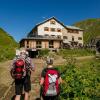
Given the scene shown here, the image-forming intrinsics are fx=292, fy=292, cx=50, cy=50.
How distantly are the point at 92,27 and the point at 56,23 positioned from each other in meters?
81.8

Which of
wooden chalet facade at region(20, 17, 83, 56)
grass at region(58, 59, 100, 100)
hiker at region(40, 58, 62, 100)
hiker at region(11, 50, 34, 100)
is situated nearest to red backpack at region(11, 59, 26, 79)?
hiker at region(11, 50, 34, 100)

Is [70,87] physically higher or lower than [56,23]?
lower

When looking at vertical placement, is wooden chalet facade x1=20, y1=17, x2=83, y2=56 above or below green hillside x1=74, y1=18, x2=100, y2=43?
below

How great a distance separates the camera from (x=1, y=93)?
15344 millimetres

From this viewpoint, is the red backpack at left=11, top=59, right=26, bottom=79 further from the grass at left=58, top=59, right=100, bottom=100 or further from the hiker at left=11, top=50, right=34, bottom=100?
the grass at left=58, top=59, right=100, bottom=100

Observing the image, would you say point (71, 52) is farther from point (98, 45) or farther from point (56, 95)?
point (56, 95)

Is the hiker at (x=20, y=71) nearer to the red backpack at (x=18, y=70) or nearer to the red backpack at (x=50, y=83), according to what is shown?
the red backpack at (x=18, y=70)

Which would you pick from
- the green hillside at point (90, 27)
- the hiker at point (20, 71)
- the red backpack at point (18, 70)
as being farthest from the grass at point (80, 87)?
the green hillside at point (90, 27)

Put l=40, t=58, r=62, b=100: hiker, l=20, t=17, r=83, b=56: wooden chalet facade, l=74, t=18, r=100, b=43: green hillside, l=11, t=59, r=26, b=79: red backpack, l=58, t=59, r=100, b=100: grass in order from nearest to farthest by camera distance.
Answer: l=40, t=58, r=62, b=100: hiker < l=11, t=59, r=26, b=79: red backpack < l=58, t=59, r=100, b=100: grass < l=20, t=17, r=83, b=56: wooden chalet facade < l=74, t=18, r=100, b=43: green hillside

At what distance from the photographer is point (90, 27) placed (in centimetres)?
15638

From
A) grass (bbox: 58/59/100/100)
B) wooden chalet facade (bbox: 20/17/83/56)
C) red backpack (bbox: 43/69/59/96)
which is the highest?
wooden chalet facade (bbox: 20/17/83/56)

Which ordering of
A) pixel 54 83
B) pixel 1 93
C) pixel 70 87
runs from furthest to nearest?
pixel 1 93 → pixel 70 87 → pixel 54 83

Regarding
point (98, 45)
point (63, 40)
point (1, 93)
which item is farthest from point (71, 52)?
point (1, 93)

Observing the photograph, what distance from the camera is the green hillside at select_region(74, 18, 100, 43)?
139250mm
